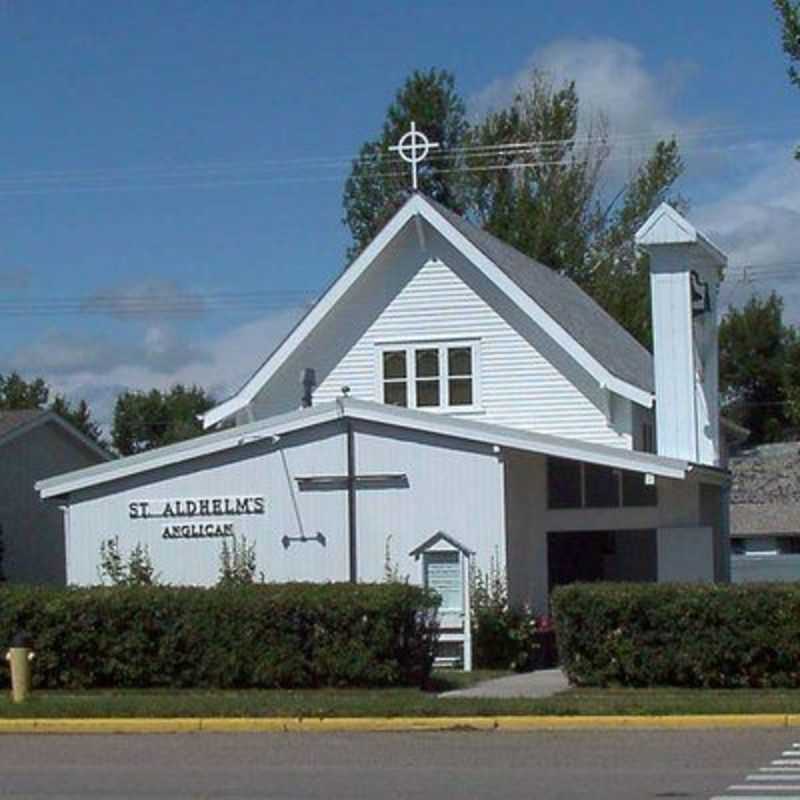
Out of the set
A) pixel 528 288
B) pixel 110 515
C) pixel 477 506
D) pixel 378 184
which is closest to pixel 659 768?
pixel 477 506

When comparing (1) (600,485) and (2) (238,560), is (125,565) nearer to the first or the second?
(2) (238,560)

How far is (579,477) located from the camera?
1267 inches

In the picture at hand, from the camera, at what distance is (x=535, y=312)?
3347cm

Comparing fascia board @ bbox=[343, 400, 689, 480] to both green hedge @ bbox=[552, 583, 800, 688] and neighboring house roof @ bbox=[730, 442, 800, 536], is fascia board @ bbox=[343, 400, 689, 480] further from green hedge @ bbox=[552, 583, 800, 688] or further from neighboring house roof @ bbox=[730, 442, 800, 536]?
neighboring house roof @ bbox=[730, 442, 800, 536]

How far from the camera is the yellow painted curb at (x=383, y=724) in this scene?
794 inches

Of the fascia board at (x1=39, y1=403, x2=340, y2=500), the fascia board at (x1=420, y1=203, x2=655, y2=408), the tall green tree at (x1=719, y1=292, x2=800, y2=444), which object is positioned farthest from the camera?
the tall green tree at (x1=719, y1=292, x2=800, y2=444)

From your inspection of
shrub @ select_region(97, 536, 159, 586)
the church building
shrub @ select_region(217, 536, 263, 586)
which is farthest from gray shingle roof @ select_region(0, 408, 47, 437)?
shrub @ select_region(217, 536, 263, 586)

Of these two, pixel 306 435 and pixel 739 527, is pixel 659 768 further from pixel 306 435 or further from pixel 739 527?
pixel 739 527

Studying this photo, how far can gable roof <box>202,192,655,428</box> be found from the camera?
109 ft

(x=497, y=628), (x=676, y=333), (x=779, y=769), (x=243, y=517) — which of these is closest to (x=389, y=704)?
(x=779, y=769)

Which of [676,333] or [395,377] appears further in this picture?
[395,377]

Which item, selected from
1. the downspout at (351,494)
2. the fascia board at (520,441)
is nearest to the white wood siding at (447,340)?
the fascia board at (520,441)

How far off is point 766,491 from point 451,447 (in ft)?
111

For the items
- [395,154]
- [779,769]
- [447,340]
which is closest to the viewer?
[779,769]
